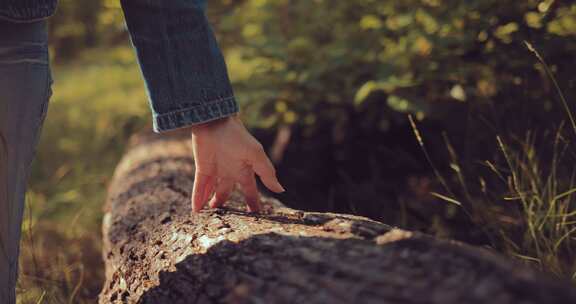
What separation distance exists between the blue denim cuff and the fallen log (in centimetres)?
30

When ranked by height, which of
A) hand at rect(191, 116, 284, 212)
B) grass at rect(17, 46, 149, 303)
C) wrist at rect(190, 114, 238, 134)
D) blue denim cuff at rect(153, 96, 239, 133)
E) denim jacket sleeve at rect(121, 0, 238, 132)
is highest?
denim jacket sleeve at rect(121, 0, 238, 132)

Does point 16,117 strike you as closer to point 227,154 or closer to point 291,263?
point 227,154

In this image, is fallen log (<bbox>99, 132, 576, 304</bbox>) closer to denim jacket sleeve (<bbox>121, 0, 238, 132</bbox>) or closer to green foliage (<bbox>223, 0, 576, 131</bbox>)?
denim jacket sleeve (<bbox>121, 0, 238, 132</bbox>)

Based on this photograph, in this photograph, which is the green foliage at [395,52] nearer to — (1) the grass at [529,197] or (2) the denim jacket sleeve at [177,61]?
(1) the grass at [529,197]

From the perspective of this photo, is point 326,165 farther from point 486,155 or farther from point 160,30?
point 160,30

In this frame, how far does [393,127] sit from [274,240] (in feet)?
7.11

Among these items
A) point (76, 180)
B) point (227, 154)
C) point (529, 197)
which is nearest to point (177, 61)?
point (227, 154)

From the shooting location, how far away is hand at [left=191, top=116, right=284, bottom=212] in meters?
1.43

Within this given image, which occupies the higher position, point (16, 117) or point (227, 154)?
point (16, 117)

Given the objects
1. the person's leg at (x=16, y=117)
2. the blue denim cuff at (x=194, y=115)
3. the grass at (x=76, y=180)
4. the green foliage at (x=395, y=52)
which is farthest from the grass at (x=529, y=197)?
the grass at (x=76, y=180)

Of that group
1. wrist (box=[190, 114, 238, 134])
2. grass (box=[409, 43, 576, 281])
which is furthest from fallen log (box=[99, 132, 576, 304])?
grass (box=[409, 43, 576, 281])

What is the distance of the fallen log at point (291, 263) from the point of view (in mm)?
944

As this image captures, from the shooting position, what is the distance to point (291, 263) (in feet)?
3.91

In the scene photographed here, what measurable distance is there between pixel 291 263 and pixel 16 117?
25.2 inches
